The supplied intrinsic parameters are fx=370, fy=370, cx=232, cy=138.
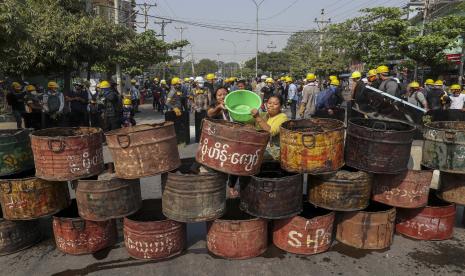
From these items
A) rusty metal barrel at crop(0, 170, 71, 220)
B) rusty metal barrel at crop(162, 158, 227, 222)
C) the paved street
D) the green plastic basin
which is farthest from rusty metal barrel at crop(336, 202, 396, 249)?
rusty metal barrel at crop(0, 170, 71, 220)

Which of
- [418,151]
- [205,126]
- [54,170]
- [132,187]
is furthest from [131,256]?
[418,151]

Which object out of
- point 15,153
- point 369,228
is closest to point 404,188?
point 369,228

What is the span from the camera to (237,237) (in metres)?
4.25

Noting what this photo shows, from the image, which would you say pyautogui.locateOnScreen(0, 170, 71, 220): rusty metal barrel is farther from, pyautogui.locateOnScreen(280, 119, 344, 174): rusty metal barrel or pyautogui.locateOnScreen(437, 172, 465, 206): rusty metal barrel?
pyautogui.locateOnScreen(437, 172, 465, 206): rusty metal barrel

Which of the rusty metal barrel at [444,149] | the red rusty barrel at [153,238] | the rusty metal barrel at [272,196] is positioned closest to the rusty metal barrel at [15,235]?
the red rusty barrel at [153,238]

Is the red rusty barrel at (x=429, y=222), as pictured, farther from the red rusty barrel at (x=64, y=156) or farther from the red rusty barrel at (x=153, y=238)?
the red rusty barrel at (x=64, y=156)

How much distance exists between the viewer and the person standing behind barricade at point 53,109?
34.7ft

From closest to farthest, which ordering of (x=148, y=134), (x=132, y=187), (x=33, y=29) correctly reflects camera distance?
(x=148, y=134) → (x=132, y=187) → (x=33, y=29)

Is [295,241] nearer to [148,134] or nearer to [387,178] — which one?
[387,178]

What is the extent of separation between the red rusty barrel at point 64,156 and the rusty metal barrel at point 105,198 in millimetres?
165

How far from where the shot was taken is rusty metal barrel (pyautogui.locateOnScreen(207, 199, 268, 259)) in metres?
4.24

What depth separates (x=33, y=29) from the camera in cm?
1235

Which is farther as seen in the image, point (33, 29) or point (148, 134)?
point (33, 29)

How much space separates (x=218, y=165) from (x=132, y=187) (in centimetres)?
108
